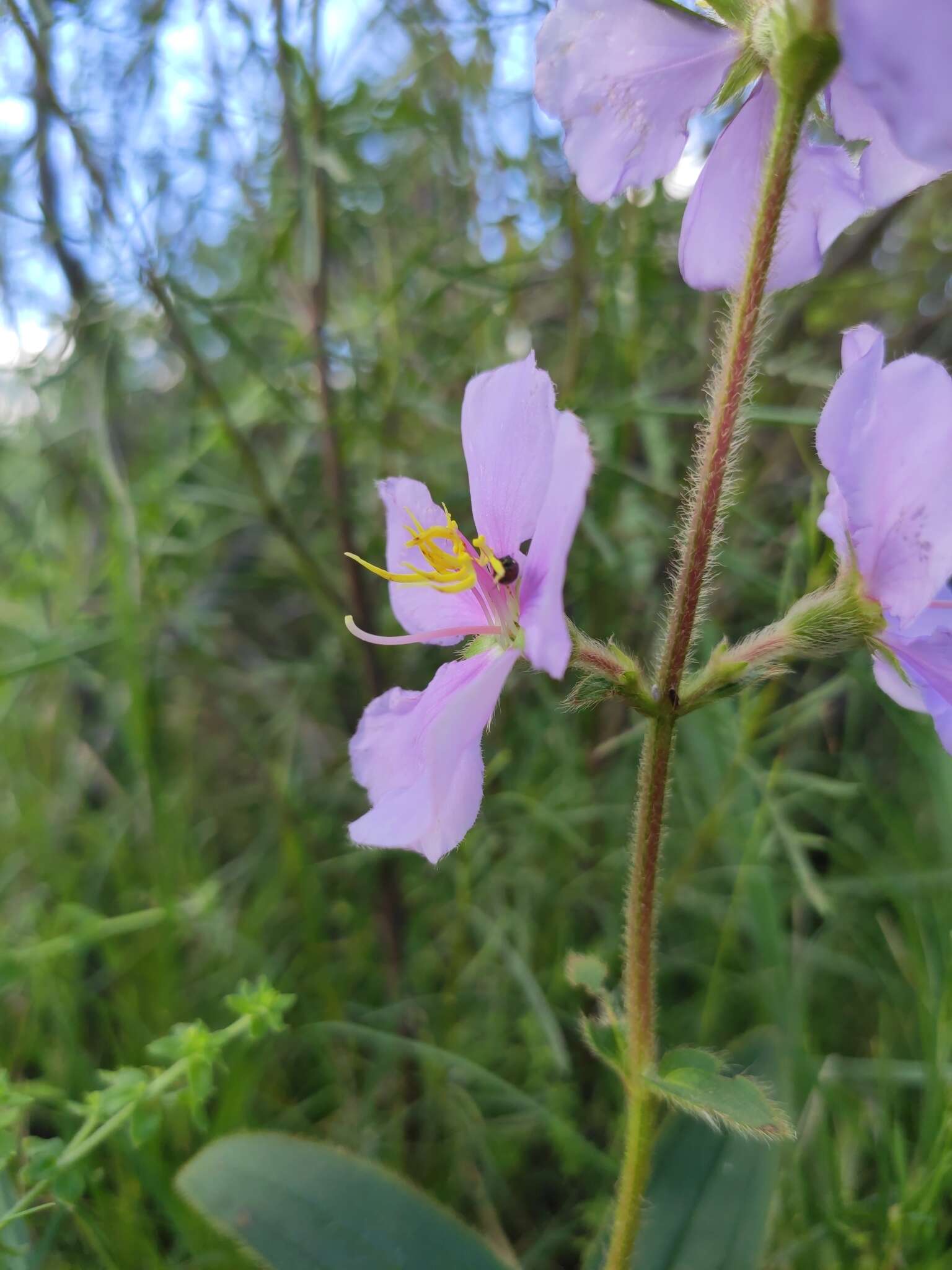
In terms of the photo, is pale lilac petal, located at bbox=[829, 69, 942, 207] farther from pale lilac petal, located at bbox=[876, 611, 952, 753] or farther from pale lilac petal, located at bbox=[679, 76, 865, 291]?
pale lilac petal, located at bbox=[876, 611, 952, 753]

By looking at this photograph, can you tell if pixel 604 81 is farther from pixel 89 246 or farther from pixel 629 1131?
pixel 89 246

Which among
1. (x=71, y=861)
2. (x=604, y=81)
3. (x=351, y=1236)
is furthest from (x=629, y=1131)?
(x=71, y=861)

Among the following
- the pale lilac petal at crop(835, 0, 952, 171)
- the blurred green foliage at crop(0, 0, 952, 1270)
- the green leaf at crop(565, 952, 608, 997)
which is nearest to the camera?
the pale lilac petal at crop(835, 0, 952, 171)

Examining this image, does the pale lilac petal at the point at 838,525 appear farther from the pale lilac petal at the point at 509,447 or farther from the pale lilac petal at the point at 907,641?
the pale lilac petal at the point at 509,447

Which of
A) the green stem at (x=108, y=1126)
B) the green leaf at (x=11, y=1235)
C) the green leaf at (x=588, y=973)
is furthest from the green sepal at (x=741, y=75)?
the green leaf at (x=11, y=1235)

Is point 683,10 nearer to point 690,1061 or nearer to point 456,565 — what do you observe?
point 456,565

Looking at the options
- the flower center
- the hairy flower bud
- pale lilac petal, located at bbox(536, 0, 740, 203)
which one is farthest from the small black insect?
pale lilac petal, located at bbox(536, 0, 740, 203)

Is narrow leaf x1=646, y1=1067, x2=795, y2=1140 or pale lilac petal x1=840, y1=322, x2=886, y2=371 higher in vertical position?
pale lilac petal x1=840, y1=322, x2=886, y2=371

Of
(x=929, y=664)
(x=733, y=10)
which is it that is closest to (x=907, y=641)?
(x=929, y=664)
